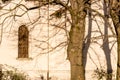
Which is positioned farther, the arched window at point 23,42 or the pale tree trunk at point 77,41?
the arched window at point 23,42

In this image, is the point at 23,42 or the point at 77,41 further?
the point at 23,42

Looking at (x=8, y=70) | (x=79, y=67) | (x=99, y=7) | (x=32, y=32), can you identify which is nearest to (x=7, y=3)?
(x=32, y=32)

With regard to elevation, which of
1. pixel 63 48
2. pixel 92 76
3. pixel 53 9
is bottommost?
pixel 92 76

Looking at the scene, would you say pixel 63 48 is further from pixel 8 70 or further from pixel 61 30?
pixel 8 70

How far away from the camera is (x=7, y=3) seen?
25.9m

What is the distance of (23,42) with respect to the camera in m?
27.2

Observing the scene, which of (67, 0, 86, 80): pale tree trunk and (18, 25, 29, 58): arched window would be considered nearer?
(67, 0, 86, 80): pale tree trunk

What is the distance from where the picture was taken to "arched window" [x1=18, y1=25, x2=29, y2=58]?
88.7 ft

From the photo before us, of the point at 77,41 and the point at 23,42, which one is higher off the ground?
the point at 23,42

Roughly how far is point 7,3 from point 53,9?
2893mm

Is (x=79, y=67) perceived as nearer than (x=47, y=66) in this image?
Yes

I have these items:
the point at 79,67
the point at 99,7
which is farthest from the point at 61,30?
the point at 79,67

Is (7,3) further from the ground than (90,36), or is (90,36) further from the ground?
(7,3)

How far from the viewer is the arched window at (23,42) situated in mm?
27031
